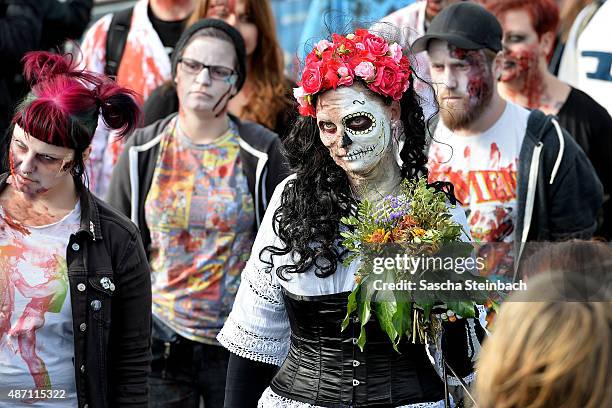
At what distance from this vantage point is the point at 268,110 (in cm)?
604

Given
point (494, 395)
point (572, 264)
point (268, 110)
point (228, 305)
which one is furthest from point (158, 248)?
point (494, 395)

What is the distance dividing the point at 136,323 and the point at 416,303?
110cm

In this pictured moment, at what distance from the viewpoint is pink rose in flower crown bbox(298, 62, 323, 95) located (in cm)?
387

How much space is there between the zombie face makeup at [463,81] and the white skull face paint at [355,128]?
1440mm

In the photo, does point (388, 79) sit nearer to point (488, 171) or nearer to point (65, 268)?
point (65, 268)

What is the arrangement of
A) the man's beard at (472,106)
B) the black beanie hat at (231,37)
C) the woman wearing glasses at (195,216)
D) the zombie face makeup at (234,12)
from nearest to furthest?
the woman wearing glasses at (195,216) → the man's beard at (472,106) → the black beanie hat at (231,37) → the zombie face makeup at (234,12)

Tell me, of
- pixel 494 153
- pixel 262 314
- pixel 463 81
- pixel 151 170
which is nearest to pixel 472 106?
pixel 463 81

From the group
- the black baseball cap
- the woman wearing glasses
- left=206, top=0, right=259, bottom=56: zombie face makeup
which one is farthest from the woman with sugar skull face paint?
left=206, top=0, right=259, bottom=56: zombie face makeup

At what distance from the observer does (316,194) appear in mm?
3895

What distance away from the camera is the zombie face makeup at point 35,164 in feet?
13.3

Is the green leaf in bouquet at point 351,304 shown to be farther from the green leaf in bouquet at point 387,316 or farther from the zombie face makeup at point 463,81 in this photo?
the zombie face makeup at point 463,81

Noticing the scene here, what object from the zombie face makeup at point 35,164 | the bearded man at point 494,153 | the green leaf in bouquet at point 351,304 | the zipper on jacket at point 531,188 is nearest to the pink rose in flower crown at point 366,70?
the green leaf in bouquet at point 351,304

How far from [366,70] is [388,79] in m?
0.08

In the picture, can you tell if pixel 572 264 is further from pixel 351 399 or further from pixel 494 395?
pixel 351 399
